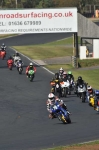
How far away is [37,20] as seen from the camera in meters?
53.5

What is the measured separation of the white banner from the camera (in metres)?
53.2

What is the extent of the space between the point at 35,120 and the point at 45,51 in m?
43.3

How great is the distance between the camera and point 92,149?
20.5 metres

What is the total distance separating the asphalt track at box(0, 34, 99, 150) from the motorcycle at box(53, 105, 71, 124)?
0.85 ft

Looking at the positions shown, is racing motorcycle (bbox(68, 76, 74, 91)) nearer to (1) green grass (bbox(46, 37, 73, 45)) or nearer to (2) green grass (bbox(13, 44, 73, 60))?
(2) green grass (bbox(13, 44, 73, 60))

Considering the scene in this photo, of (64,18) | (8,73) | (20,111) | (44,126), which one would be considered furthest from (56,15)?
(44,126)

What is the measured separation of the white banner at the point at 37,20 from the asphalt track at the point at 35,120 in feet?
24.8

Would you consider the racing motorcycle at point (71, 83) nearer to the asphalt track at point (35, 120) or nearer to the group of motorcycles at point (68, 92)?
the group of motorcycles at point (68, 92)

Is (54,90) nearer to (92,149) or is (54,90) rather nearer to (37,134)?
(37,134)

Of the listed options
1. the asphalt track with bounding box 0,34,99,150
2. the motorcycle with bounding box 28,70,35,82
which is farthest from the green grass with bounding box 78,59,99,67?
the motorcycle with bounding box 28,70,35,82

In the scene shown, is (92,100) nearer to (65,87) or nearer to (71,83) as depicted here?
(65,87)

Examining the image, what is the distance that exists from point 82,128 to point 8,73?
24861mm

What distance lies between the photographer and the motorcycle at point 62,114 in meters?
27.0

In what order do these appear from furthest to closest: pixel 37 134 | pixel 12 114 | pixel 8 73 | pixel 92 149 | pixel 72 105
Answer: pixel 8 73
pixel 72 105
pixel 12 114
pixel 37 134
pixel 92 149
